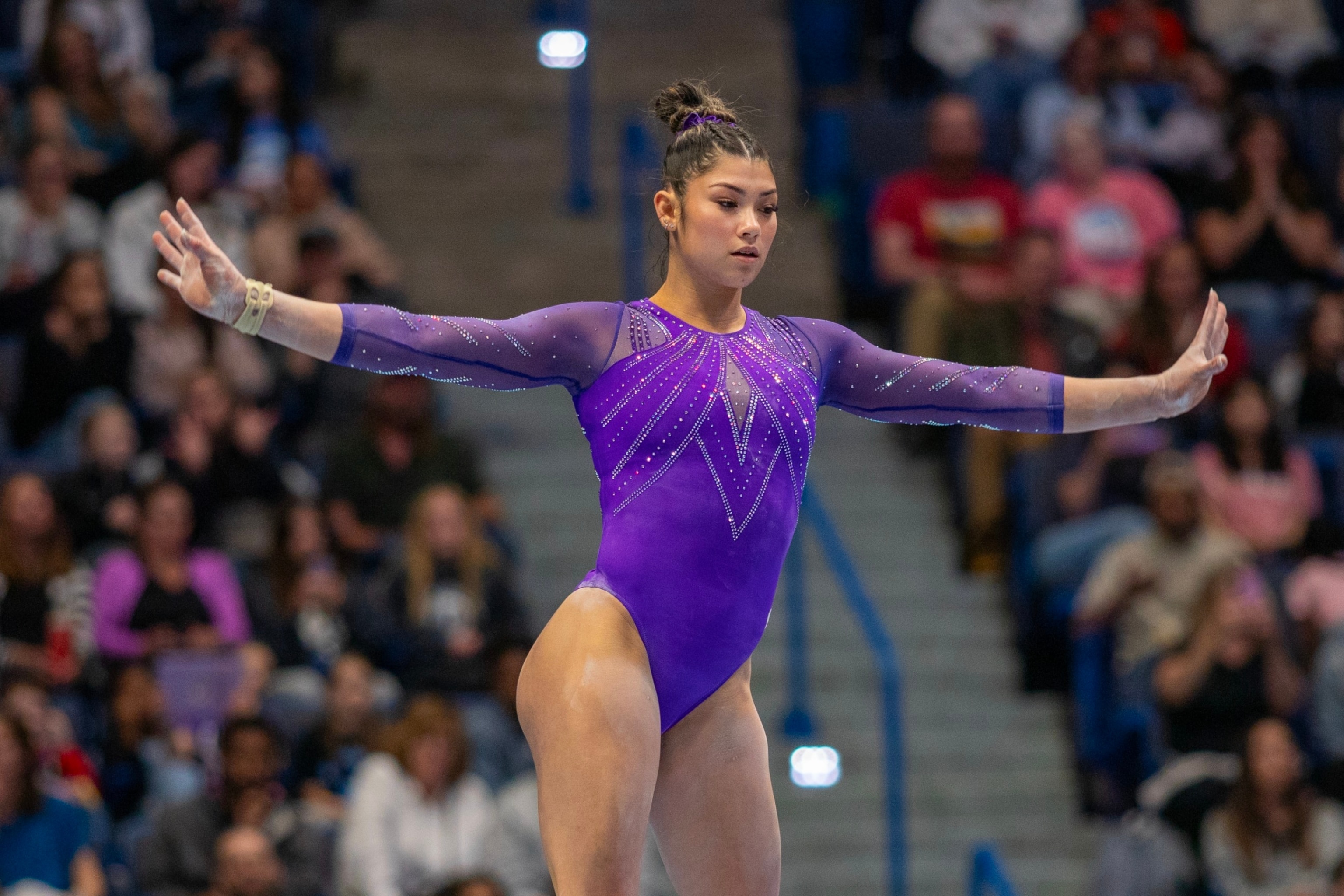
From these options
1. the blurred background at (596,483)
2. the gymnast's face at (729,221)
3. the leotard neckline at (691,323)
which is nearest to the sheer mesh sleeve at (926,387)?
Result: the leotard neckline at (691,323)

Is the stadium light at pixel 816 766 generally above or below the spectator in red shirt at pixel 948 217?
below

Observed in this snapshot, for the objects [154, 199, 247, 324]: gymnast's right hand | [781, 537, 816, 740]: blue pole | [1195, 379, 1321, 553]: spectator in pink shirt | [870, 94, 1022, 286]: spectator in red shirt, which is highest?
[870, 94, 1022, 286]: spectator in red shirt

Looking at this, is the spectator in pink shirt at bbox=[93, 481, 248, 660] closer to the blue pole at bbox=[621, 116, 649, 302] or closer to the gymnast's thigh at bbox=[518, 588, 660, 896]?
the blue pole at bbox=[621, 116, 649, 302]

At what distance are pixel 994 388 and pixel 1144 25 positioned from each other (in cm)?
658

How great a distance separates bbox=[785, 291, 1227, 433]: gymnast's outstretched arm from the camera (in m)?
3.46

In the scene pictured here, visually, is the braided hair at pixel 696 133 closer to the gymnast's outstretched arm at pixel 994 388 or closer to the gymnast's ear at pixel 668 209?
the gymnast's ear at pixel 668 209

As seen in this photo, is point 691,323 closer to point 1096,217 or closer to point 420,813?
point 420,813

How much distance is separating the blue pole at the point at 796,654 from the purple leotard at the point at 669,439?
3.86 meters

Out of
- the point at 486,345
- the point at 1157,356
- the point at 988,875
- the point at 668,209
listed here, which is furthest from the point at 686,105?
the point at 1157,356

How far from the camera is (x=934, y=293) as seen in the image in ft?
25.8

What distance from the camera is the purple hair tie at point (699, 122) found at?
3350mm

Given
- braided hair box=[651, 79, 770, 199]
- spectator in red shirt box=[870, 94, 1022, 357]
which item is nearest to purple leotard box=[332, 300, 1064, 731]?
braided hair box=[651, 79, 770, 199]

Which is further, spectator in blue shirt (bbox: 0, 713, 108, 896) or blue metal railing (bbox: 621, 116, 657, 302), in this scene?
blue metal railing (bbox: 621, 116, 657, 302)

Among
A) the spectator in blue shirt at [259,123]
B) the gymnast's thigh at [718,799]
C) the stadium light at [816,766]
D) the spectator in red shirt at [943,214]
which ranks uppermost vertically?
the spectator in blue shirt at [259,123]
